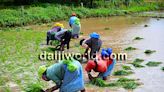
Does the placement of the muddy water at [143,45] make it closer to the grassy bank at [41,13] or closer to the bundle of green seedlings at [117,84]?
the bundle of green seedlings at [117,84]

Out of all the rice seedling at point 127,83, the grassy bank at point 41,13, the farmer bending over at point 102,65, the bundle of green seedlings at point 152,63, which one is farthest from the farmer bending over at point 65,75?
the grassy bank at point 41,13

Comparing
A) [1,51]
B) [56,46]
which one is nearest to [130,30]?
[56,46]

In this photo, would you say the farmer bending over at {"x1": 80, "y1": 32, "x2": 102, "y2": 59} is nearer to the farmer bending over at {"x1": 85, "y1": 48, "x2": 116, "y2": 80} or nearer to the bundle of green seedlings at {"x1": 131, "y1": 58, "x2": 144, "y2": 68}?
the bundle of green seedlings at {"x1": 131, "y1": 58, "x2": 144, "y2": 68}

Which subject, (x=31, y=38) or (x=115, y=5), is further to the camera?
(x=115, y=5)

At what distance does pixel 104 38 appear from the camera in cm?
2227

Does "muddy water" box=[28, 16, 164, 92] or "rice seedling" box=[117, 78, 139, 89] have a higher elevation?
"rice seedling" box=[117, 78, 139, 89]

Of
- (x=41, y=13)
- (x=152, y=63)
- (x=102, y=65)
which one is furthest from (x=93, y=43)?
(x=41, y=13)

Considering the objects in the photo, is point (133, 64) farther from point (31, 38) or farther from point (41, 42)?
point (31, 38)

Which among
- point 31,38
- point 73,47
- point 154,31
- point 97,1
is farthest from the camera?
point 97,1

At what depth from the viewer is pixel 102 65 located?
11.6 m

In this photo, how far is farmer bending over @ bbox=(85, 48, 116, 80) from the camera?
1149 cm

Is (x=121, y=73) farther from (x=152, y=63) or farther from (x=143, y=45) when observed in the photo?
(x=143, y=45)

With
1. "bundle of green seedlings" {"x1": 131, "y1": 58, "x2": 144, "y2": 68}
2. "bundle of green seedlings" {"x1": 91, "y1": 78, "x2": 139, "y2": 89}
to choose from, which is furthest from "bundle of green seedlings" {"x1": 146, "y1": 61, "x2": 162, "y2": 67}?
"bundle of green seedlings" {"x1": 91, "y1": 78, "x2": 139, "y2": 89}

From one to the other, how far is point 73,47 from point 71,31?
1.56 m
